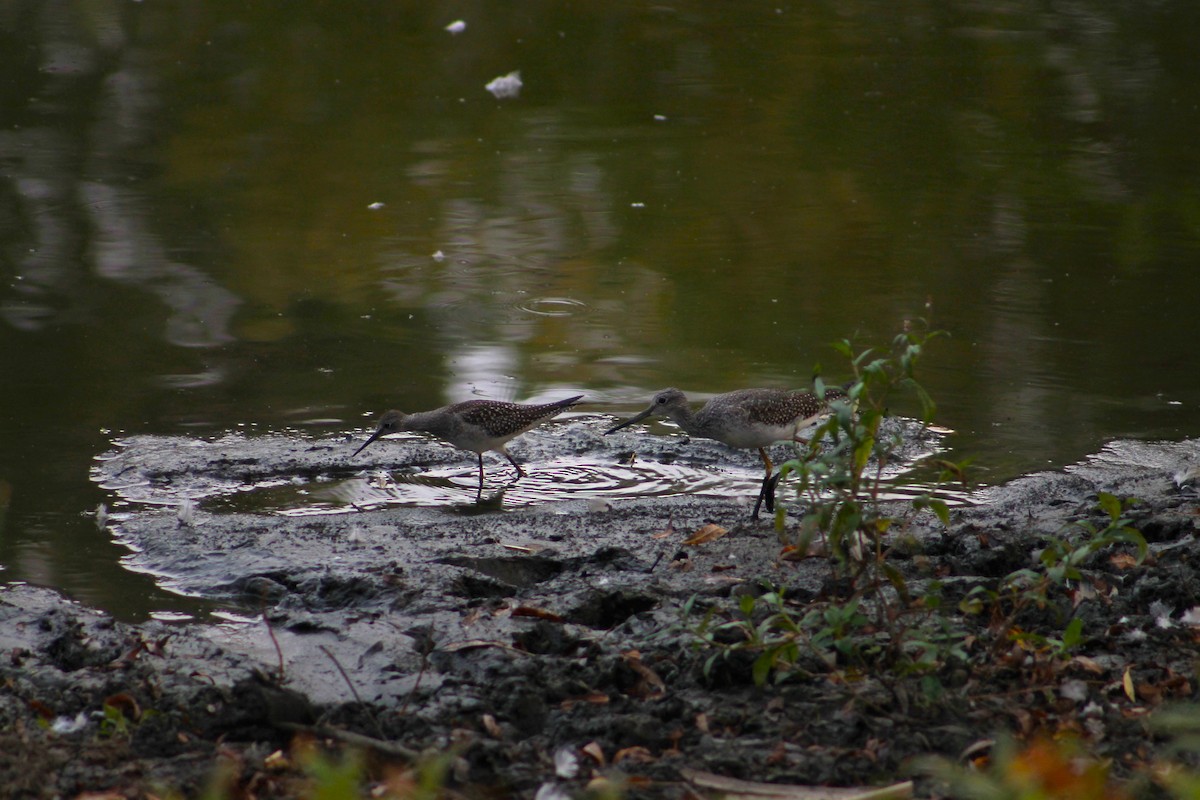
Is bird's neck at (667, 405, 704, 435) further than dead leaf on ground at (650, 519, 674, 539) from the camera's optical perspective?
Yes

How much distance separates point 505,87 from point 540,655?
1220 cm

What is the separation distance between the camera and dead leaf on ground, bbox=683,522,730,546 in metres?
5.91

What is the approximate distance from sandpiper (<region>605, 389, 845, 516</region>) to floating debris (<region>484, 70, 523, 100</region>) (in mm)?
9182

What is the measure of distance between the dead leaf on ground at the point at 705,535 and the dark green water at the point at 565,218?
5.53 ft

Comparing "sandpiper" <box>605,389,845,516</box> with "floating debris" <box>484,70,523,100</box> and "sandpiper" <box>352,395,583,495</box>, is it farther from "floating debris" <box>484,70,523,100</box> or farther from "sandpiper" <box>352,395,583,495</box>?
"floating debris" <box>484,70,523,100</box>

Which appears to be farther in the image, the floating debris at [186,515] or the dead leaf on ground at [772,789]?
the floating debris at [186,515]

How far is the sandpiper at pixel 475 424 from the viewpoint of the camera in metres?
7.05

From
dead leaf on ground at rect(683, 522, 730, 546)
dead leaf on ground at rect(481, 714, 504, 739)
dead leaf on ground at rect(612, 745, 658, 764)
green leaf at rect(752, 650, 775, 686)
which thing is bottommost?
dead leaf on ground at rect(683, 522, 730, 546)

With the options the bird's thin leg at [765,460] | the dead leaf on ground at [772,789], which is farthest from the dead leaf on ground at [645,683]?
the bird's thin leg at [765,460]

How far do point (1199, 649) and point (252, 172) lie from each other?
34.1 feet

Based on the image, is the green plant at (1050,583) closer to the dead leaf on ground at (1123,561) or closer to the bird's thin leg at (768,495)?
the dead leaf on ground at (1123,561)

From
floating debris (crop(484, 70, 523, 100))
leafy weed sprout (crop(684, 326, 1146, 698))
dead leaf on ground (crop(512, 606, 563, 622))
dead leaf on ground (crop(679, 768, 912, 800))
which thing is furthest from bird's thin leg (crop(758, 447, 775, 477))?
floating debris (crop(484, 70, 523, 100))

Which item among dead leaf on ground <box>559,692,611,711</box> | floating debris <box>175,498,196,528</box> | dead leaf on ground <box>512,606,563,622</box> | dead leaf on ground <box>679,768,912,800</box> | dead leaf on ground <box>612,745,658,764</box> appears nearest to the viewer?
dead leaf on ground <box>679,768,912,800</box>

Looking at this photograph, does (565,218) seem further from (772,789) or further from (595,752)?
(772,789)
